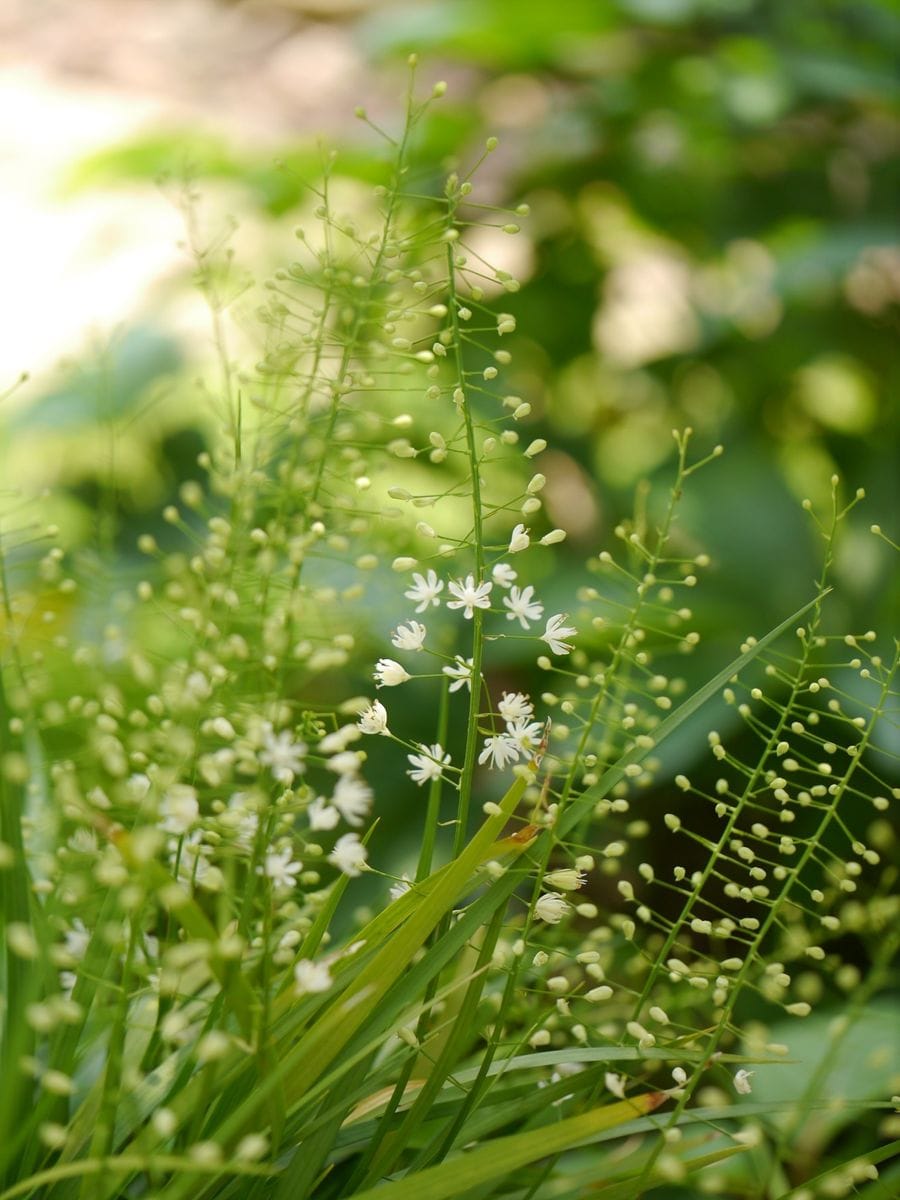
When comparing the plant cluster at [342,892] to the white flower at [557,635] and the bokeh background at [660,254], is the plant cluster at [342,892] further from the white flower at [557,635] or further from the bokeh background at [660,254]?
the bokeh background at [660,254]

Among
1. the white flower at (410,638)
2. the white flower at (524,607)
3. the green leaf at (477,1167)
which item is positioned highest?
the white flower at (410,638)

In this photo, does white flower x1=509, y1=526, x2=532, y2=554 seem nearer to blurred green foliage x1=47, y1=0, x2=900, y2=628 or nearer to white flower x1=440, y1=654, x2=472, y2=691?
white flower x1=440, y1=654, x2=472, y2=691

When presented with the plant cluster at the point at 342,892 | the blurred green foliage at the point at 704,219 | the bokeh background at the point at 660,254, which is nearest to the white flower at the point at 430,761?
the plant cluster at the point at 342,892

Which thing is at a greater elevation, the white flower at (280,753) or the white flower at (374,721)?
the white flower at (280,753)

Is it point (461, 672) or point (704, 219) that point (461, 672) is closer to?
point (461, 672)

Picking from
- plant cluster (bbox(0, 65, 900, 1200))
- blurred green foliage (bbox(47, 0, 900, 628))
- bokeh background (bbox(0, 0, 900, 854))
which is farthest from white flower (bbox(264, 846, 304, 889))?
blurred green foliage (bbox(47, 0, 900, 628))

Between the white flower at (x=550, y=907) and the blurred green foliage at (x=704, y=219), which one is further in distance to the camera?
the blurred green foliage at (x=704, y=219)
